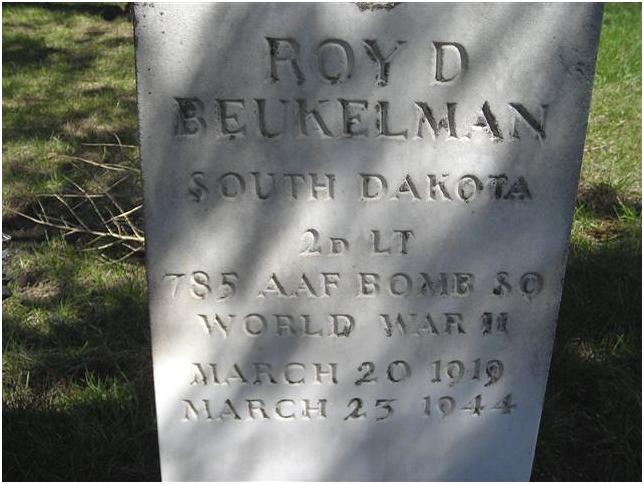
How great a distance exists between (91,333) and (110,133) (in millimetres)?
2154

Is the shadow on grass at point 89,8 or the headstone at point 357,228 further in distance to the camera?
the shadow on grass at point 89,8

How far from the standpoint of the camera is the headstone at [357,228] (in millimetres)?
1573

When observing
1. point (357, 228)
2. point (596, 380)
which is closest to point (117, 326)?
point (357, 228)

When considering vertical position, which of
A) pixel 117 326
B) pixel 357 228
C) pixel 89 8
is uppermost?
pixel 357 228

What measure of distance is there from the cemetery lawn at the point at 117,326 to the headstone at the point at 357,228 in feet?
1.44

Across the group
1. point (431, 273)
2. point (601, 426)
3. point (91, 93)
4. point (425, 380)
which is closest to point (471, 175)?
point (431, 273)

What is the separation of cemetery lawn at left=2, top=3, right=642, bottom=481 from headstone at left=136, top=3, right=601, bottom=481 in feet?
1.44

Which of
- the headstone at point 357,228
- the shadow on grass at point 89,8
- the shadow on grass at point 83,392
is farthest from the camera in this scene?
the shadow on grass at point 89,8

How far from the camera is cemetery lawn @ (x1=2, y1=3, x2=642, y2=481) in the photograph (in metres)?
2.35

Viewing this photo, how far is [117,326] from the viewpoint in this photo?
9.68 feet

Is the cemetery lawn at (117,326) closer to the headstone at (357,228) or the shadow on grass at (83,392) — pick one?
the shadow on grass at (83,392)

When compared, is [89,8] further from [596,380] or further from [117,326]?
[596,380]

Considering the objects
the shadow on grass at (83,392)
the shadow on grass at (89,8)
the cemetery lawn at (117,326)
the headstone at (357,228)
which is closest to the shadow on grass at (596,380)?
the cemetery lawn at (117,326)

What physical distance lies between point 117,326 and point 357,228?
152 cm
